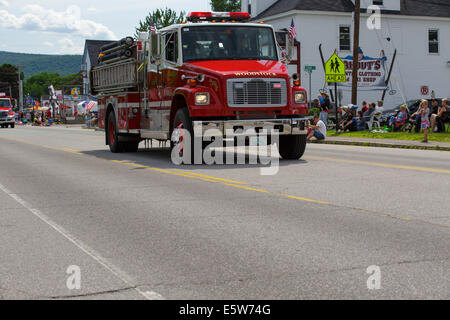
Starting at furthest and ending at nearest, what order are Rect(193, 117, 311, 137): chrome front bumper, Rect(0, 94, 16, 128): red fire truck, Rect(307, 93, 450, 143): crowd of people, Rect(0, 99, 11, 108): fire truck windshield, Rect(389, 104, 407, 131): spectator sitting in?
Rect(0, 99, 11, 108): fire truck windshield < Rect(0, 94, 16, 128): red fire truck < Rect(389, 104, 407, 131): spectator sitting < Rect(307, 93, 450, 143): crowd of people < Rect(193, 117, 311, 137): chrome front bumper

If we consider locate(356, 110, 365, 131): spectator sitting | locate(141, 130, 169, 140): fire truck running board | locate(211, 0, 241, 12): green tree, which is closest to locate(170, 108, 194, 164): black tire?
locate(141, 130, 169, 140): fire truck running board

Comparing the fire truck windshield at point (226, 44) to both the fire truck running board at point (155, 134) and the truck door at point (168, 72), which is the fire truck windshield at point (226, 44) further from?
the fire truck running board at point (155, 134)

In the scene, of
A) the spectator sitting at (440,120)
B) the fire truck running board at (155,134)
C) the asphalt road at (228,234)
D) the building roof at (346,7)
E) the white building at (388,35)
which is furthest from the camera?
the white building at (388,35)

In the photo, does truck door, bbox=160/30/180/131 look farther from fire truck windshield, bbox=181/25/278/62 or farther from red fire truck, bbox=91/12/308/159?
fire truck windshield, bbox=181/25/278/62

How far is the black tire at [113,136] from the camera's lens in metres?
19.8

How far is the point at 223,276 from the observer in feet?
17.6

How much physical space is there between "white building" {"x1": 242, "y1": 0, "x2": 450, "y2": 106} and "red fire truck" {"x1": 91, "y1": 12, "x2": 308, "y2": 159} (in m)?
27.0

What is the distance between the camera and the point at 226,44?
15625 millimetres

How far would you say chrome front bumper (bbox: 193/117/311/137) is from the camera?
1430 centimetres

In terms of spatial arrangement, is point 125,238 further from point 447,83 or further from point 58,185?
point 447,83

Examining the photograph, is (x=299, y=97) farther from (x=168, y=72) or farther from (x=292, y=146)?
(x=168, y=72)

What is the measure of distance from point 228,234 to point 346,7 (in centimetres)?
3981

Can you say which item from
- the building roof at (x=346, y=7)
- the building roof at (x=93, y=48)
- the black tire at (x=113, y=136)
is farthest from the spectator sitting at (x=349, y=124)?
the building roof at (x=93, y=48)

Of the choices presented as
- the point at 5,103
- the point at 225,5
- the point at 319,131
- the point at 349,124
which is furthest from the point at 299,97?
the point at 225,5
